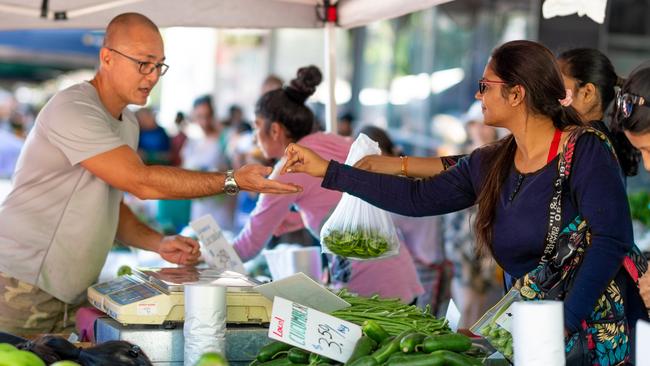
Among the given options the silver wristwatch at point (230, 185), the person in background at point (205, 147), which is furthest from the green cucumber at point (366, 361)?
the person in background at point (205, 147)

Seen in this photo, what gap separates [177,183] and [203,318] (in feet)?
3.08

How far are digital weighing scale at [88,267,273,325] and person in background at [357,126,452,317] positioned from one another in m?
2.58

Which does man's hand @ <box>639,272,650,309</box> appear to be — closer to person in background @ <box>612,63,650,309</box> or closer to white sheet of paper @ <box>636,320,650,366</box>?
person in background @ <box>612,63,650,309</box>

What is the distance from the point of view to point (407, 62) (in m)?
13.9

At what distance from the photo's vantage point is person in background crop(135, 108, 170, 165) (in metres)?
11.1

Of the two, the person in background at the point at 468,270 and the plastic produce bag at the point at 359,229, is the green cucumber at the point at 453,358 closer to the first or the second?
the plastic produce bag at the point at 359,229

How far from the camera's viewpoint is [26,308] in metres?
3.90

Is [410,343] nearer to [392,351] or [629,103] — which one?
[392,351]

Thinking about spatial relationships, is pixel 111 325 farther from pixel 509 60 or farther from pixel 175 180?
pixel 509 60

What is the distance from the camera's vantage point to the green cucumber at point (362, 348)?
270cm

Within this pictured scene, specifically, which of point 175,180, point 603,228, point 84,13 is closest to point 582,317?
point 603,228

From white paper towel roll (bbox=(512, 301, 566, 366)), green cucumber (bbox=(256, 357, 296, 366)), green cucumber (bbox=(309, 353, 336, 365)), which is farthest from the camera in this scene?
green cucumber (bbox=(256, 357, 296, 366))

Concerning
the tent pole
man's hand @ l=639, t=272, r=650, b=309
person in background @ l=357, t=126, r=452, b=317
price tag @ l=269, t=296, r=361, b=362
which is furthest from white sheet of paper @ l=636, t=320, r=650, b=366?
person in background @ l=357, t=126, r=452, b=317

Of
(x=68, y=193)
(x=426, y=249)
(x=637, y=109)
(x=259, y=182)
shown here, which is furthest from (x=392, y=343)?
(x=426, y=249)
